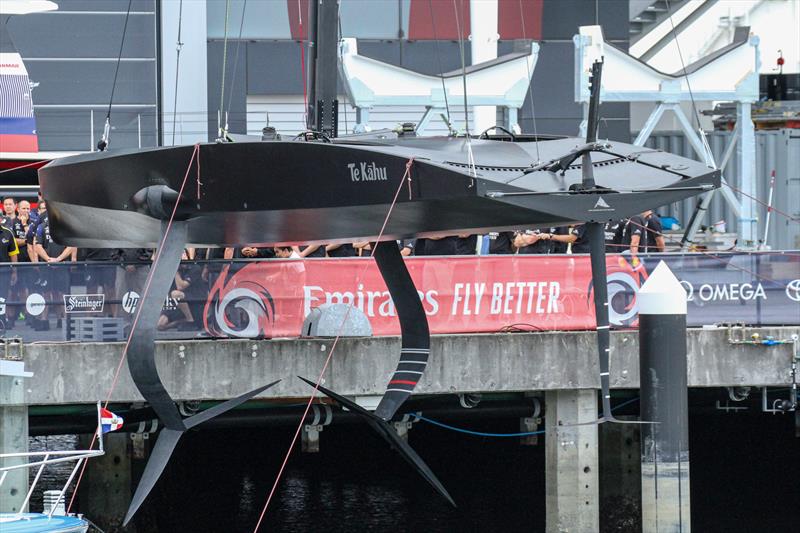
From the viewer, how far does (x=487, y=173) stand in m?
11.3

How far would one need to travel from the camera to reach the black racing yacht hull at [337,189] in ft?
37.2

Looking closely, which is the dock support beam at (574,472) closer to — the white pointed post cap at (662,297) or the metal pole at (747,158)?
the white pointed post cap at (662,297)

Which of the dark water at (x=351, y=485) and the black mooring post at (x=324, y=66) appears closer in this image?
the black mooring post at (x=324, y=66)

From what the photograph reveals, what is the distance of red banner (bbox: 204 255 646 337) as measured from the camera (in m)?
14.5

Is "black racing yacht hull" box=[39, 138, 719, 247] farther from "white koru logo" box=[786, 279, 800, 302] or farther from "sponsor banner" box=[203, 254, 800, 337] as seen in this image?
"white koru logo" box=[786, 279, 800, 302]

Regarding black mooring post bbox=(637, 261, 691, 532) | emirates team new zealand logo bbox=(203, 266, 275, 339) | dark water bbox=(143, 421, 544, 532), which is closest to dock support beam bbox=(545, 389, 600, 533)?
black mooring post bbox=(637, 261, 691, 532)

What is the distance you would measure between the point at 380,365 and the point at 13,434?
12.3 ft

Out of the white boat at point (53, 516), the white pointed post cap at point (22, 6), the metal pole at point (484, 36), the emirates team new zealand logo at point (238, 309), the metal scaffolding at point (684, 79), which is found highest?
the white pointed post cap at point (22, 6)

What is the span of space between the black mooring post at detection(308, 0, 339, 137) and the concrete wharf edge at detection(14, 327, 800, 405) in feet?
8.10

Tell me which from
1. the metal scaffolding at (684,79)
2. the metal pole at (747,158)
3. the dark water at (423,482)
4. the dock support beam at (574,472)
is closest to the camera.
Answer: the dock support beam at (574,472)

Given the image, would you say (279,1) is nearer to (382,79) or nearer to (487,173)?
(382,79)

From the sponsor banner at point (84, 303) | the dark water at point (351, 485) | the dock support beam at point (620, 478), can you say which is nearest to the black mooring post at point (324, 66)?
the sponsor banner at point (84, 303)

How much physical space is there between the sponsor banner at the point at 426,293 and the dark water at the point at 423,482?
96.6 inches

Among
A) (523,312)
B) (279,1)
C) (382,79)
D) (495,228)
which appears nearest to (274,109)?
(279,1)
